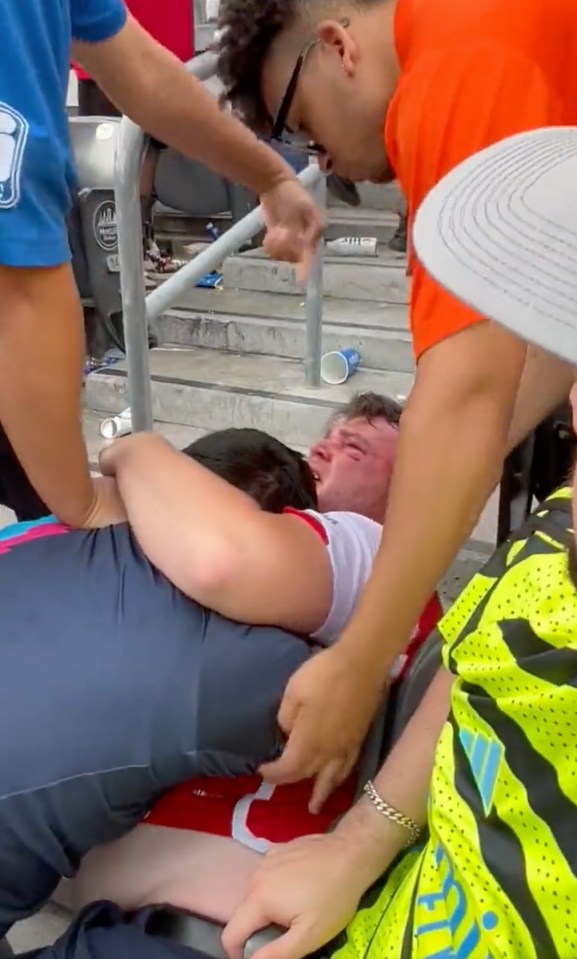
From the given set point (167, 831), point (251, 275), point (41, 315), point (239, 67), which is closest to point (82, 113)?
point (251, 275)

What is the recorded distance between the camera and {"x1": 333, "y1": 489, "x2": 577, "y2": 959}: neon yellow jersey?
0.67 m

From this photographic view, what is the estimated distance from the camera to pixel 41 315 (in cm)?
110

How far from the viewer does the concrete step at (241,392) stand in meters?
2.99

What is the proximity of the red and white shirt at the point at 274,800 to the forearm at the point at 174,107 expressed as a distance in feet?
2.32

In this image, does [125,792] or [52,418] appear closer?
[125,792]

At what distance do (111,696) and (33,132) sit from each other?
58 cm

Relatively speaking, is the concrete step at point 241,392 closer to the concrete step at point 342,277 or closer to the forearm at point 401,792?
the concrete step at point 342,277

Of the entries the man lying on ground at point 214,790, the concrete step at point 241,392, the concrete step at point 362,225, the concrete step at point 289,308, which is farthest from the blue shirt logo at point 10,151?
the concrete step at point 362,225

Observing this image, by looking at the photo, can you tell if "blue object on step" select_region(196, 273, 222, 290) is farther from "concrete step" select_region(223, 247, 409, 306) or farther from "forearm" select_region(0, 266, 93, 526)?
"forearm" select_region(0, 266, 93, 526)

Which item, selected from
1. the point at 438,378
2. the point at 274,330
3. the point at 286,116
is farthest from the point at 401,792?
the point at 274,330

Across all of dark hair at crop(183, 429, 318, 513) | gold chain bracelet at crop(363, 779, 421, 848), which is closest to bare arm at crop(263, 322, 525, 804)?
gold chain bracelet at crop(363, 779, 421, 848)

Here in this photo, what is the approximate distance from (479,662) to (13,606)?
1.68 feet

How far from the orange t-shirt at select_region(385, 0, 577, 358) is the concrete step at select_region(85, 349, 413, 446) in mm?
1790

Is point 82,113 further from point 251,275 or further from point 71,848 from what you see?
point 71,848
